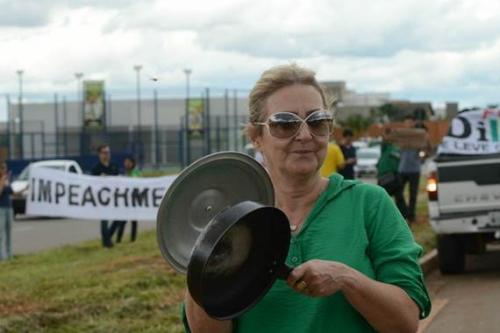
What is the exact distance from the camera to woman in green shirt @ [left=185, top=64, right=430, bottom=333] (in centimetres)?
330

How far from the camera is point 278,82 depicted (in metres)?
3.52

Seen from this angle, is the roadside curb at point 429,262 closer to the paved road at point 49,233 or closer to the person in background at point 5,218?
the person in background at point 5,218

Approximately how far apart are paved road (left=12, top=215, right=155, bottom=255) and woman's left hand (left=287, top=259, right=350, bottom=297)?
1778 centimetres

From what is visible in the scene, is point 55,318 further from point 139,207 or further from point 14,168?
point 14,168

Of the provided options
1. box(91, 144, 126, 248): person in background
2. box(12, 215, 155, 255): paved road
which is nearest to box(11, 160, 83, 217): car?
box(12, 215, 155, 255): paved road

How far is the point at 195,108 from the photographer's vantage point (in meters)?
60.8

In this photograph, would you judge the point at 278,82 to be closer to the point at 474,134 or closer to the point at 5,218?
the point at 474,134

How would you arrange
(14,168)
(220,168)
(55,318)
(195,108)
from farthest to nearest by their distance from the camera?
(195,108) → (14,168) → (55,318) → (220,168)

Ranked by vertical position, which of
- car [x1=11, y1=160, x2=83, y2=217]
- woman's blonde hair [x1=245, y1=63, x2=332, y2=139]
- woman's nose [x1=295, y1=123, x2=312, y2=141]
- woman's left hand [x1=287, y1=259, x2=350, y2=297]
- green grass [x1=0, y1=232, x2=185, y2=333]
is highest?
woman's blonde hair [x1=245, y1=63, x2=332, y2=139]

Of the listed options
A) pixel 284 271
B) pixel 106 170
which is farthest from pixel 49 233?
pixel 284 271

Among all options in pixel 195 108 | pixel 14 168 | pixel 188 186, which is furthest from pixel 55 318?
pixel 195 108

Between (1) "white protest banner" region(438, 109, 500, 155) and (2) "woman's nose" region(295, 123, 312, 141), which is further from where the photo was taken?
(1) "white protest banner" region(438, 109, 500, 155)

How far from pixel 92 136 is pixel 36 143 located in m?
3.96

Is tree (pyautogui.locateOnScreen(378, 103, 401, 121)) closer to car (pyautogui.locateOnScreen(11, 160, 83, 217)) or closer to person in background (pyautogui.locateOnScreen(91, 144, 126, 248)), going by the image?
car (pyautogui.locateOnScreen(11, 160, 83, 217))
